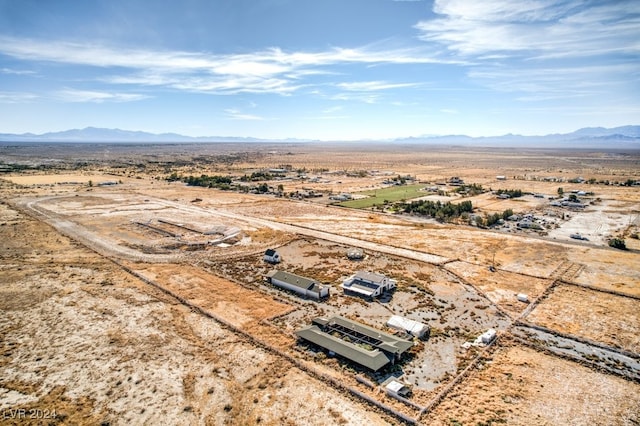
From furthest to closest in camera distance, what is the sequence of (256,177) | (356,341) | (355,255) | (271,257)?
(256,177) < (355,255) < (271,257) < (356,341)

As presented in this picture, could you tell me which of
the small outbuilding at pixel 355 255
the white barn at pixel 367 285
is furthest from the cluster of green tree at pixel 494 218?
the white barn at pixel 367 285

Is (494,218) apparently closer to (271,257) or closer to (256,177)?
(271,257)

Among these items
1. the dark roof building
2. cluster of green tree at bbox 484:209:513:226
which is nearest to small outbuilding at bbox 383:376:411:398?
the dark roof building

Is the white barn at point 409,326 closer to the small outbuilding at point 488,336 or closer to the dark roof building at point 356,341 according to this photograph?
the dark roof building at point 356,341

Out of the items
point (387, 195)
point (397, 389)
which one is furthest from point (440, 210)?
point (397, 389)

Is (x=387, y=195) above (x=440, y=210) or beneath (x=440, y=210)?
beneath

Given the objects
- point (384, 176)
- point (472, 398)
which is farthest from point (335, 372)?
point (384, 176)
